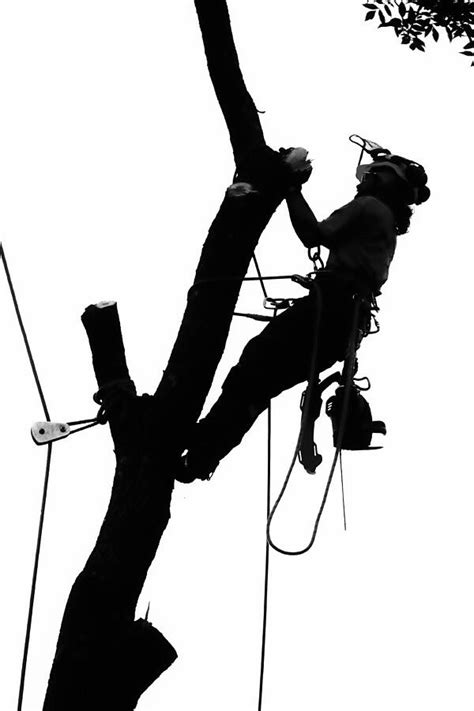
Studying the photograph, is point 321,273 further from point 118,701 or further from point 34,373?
point 118,701

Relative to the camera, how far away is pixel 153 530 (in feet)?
11.9

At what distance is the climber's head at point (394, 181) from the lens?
176 inches

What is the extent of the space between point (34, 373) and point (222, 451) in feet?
Answer: 2.32

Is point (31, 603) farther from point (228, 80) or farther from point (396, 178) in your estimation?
point (396, 178)

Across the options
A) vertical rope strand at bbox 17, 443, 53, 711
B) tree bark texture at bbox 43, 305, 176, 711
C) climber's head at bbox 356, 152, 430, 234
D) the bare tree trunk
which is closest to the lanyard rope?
vertical rope strand at bbox 17, 443, 53, 711

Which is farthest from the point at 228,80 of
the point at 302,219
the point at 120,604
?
the point at 120,604

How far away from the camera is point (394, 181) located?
4.48 metres

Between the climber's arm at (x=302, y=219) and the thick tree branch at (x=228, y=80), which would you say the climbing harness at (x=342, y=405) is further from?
the thick tree branch at (x=228, y=80)

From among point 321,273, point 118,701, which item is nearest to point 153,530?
point 118,701

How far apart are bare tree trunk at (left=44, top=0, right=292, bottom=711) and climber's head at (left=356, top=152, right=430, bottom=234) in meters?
0.63

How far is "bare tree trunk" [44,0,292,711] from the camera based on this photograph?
344 cm

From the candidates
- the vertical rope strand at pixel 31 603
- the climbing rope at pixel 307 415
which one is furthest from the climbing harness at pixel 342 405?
the vertical rope strand at pixel 31 603

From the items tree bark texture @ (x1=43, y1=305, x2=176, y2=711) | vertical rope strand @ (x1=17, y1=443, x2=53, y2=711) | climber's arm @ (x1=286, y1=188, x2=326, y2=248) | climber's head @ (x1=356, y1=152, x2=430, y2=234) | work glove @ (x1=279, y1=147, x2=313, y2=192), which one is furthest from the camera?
climber's head @ (x1=356, y1=152, x2=430, y2=234)

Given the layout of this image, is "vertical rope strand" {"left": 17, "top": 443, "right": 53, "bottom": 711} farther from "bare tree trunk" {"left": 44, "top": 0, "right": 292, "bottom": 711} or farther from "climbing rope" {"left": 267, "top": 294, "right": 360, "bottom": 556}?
"climbing rope" {"left": 267, "top": 294, "right": 360, "bottom": 556}
